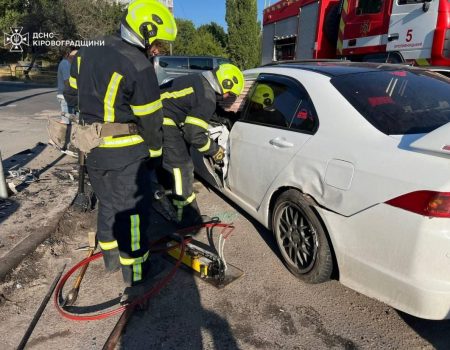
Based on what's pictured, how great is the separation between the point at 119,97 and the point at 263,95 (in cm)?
133

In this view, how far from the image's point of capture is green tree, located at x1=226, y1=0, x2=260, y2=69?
31109 millimetres

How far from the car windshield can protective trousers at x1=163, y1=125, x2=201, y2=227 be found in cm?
162

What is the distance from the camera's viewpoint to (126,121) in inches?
99.8

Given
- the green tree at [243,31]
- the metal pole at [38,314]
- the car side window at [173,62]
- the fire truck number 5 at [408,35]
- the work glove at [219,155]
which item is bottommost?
the metal pole at [38,314]

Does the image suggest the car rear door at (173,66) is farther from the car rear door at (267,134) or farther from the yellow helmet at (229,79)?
the car rear door at (267,134)

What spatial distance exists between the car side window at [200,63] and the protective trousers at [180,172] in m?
9.09

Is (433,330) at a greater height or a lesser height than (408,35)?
lesser

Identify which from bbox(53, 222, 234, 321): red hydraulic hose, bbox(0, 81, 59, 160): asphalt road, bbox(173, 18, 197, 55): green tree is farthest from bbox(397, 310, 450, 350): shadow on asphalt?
bbox(173, 18, 197, 55): green tree

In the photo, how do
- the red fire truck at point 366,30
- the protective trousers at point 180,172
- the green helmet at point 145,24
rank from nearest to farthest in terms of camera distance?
1. the green helmet at point 145,24
2. the protective trousers at point 180,172
3. the red fire truck at point 366,30

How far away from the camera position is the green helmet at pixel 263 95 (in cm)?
319

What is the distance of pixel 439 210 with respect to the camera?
1.81m

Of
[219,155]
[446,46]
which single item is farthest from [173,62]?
[219,155]

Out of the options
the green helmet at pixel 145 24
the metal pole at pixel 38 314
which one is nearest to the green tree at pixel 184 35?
the green helmet at pixel 145 24

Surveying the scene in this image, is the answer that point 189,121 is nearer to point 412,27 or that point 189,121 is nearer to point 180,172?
point 180,172
